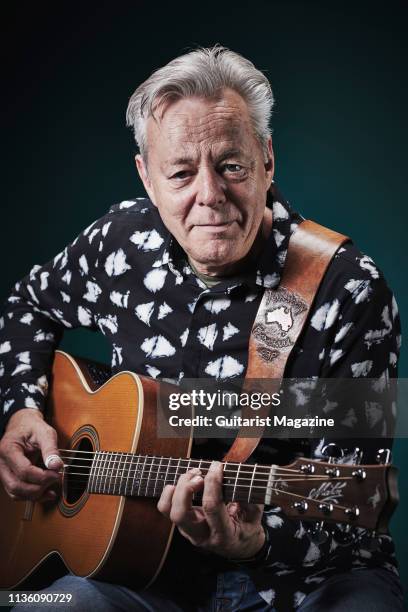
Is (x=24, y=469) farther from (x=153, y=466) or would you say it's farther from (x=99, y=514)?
(x=153, y=466)

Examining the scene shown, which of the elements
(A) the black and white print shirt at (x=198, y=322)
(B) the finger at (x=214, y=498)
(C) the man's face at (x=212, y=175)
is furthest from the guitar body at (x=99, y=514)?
(C) the man's face at (x=212, y=175)

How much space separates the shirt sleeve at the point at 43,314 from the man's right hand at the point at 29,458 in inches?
2.8

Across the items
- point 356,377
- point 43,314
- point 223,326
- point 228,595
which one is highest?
point 43,314

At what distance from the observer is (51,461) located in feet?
6.53

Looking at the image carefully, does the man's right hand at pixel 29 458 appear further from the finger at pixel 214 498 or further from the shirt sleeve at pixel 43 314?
the finger at pixel 214 498

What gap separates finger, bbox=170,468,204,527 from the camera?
5.17ft

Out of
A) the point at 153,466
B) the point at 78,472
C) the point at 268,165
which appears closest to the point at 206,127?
A: the point at 268,165

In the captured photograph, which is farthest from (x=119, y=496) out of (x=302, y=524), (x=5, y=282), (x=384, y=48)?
(x=384, y=48)

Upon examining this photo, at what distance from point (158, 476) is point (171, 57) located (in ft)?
5.58

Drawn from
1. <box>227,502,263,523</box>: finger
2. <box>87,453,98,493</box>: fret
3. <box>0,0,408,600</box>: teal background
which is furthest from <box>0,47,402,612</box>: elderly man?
<box>0,0,408,600</box>: teal background

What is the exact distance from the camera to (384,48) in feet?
9.14

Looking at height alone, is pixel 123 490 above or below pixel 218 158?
below

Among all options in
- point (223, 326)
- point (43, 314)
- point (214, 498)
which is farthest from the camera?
point (43, 314)

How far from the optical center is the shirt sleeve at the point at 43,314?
90.0 inches
